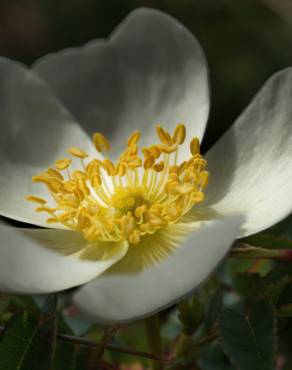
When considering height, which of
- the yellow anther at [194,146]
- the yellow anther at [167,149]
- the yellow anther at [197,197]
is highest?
the yellow anther at [194,146]

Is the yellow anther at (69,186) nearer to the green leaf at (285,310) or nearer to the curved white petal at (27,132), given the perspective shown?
the curved white petal at (27,132)

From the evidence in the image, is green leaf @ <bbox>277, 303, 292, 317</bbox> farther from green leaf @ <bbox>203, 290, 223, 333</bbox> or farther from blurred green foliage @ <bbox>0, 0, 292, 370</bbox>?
green leaf @ <bbox>203, 290, 223, 333</bbox>

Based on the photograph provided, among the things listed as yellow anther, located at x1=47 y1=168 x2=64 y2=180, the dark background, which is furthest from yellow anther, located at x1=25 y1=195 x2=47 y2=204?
the dark background

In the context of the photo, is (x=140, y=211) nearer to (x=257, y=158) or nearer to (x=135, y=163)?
(x=135, y=163)

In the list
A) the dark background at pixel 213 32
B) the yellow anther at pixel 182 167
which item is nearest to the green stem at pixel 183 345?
the yellow anther at pixel 182 167

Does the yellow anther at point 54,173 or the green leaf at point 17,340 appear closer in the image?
the green leaf at point 17,340

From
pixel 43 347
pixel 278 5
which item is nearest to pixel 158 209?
pixel 43 347
